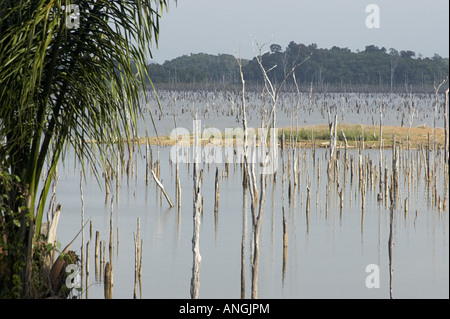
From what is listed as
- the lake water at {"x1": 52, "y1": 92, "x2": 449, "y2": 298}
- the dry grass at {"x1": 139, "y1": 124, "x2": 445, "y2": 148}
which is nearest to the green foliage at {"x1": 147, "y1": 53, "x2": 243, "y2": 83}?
the dry grass at {"x1": 139, "y1": 124, "x2": 445, "y2": 148}

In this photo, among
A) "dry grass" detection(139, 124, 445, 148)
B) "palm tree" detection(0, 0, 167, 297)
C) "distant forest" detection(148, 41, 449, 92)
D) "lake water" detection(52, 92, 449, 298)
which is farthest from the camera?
"distant forest" detection(148, 41, 449, 92)

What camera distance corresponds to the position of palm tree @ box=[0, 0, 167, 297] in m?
6.83

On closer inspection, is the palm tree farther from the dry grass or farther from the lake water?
the dry grass

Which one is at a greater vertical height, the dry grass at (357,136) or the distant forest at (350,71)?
the distant forest at (350,71)

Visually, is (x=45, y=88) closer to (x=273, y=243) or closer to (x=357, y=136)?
(x=273, y=243)

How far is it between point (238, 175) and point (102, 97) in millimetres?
18692

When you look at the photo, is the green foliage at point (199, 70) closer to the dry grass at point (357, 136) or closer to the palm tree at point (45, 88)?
the dry grass at point (357, 136)

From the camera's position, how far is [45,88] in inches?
277

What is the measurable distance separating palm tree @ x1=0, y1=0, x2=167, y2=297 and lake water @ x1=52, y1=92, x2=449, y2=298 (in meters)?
3.03

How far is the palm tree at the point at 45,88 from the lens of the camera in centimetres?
683

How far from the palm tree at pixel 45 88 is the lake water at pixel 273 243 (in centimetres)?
303

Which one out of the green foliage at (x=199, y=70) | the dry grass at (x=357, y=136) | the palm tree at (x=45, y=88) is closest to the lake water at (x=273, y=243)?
the palm tree at (x=45, y=88)

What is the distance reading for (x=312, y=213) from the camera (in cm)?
1852
